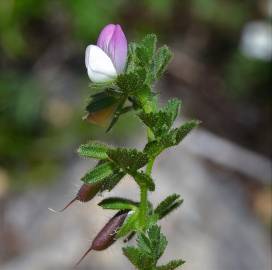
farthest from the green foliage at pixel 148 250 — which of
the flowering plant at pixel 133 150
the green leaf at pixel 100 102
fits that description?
the green leaf at pixel 100 102

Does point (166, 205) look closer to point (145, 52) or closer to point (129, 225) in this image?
point (129, 225)

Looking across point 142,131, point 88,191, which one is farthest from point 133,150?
point 142,131

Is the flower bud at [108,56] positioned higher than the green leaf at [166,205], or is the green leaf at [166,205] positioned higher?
the flower bud at [108,56]

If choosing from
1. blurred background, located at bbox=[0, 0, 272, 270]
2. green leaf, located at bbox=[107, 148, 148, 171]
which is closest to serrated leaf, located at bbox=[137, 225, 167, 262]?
green leaf, located at bbox=[107, 148, 148, 171]

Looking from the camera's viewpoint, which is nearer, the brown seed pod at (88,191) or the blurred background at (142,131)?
the brown seed pod at (88,191)

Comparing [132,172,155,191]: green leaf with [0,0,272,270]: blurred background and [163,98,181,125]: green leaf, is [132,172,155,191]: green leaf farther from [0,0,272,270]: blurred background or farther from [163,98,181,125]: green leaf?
[0,0,272,270]: blurred background

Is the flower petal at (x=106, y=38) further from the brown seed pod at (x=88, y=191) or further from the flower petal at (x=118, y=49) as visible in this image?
the brown seed pod at (x=88, y=191)
